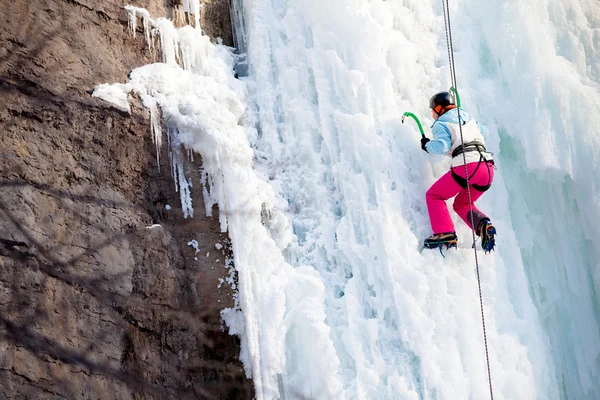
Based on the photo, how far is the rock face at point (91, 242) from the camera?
3439 millimetres

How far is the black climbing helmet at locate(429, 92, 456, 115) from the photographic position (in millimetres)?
4329

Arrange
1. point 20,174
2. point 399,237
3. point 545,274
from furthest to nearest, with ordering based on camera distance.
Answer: point 545,274, point 399,237, point 20,174

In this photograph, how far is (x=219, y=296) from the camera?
13.1ft

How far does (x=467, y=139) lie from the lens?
4133 mm

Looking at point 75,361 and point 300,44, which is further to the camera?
point 300,44

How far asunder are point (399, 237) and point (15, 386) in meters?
2.55

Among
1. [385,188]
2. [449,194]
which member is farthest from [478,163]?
[385,188]

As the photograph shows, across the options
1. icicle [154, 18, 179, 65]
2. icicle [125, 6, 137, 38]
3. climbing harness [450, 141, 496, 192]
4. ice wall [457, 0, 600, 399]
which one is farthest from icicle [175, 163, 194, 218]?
ice wall [457, 0, 600, 399]

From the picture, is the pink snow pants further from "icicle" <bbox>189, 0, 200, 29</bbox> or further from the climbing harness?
"icicle" <bbox>189, 0, 200, 29</bbox>

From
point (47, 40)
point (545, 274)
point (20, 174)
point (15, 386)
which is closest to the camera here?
point (15, 386)

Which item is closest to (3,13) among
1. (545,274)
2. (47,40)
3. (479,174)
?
(47,40)

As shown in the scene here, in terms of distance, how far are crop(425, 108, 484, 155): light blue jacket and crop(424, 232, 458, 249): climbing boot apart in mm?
580

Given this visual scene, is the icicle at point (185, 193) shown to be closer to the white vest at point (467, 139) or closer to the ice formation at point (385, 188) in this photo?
the ice formation at point (385, 188)

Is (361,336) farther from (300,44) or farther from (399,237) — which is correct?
(300,44)
